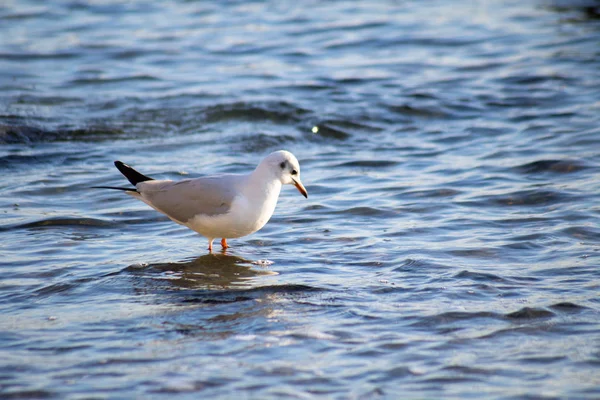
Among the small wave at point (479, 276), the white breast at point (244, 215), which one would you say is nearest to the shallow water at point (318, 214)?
the small wave at point (479, 276)

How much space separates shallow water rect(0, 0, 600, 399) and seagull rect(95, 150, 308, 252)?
288mm

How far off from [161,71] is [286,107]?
9.10 ft

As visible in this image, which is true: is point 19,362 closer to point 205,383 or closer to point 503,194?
point 205,383

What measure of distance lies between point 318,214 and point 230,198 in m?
1.40

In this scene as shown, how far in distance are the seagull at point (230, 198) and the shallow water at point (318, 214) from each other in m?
0.29

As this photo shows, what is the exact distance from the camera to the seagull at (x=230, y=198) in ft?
18.7

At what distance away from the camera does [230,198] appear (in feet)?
18.8

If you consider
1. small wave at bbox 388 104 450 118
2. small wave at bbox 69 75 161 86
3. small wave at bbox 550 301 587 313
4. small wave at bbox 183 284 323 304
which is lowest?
small wave at bbox 550 301 587 313

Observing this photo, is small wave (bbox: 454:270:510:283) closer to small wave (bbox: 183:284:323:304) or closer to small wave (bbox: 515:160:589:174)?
small wave (bbox: 183:284:323:304)

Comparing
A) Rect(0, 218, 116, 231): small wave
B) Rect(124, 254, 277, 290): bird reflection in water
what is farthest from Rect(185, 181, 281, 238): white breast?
Rect(0, 218, 116, 231): small wave

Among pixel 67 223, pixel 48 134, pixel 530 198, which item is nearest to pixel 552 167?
pixel 530 198

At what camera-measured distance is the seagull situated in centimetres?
571

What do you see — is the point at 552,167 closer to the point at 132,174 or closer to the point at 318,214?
the point at 318,214

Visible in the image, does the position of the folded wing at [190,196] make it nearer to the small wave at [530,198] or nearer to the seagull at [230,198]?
the seagull at [230,198]
